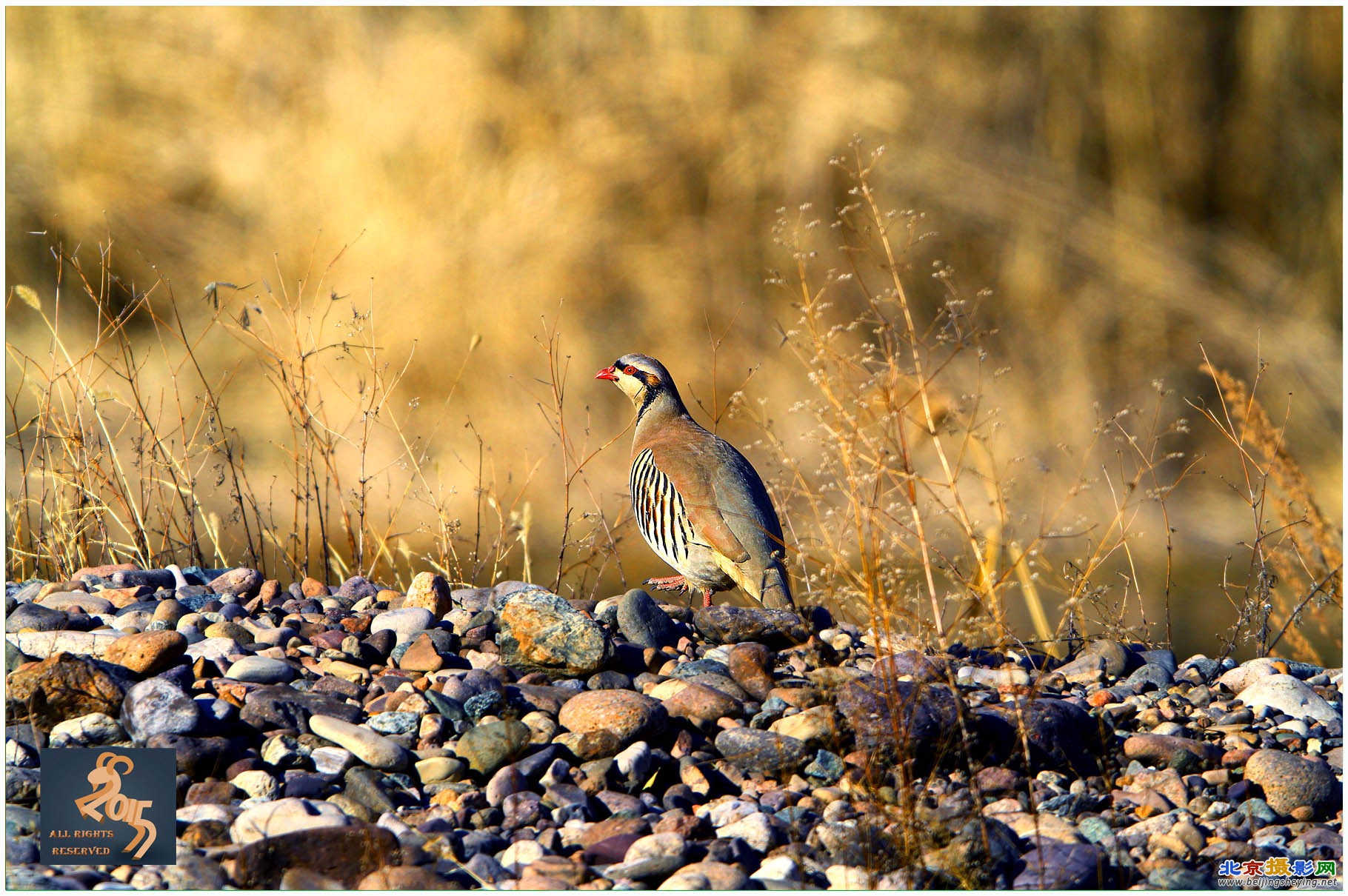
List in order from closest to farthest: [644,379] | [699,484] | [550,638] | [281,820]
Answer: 1. [281,820]
2. [550,638]
3. [699,484]
4. [644,379]

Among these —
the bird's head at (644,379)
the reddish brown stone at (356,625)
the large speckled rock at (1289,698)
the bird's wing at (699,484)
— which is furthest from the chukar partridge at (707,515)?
the large speckled rock at (1289,698)

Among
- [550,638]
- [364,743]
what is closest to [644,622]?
[550,638]

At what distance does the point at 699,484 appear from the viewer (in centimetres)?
434

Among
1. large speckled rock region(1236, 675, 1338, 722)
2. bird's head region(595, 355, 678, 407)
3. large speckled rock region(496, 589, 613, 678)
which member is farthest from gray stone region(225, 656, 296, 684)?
large speckled rock region(1236, 675, 1338, 722)

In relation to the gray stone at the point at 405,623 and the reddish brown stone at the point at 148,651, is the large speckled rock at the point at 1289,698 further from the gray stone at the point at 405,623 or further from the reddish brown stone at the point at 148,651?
the reddish brown stone at the point at 148,651

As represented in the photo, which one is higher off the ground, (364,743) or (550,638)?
(550,638)

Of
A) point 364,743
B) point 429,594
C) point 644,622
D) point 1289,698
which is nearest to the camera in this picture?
point 364,743

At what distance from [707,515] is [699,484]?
0.44 ft

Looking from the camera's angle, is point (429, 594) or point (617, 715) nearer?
point (617, 715)

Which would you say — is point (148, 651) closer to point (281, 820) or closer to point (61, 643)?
point (61, 643)

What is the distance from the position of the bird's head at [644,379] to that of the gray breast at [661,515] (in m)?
0.39

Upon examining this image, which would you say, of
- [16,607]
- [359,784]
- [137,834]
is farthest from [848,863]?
[16,607]

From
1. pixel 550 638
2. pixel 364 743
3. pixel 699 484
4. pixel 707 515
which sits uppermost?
pixel 699 484

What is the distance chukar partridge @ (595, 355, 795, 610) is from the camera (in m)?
4.18
